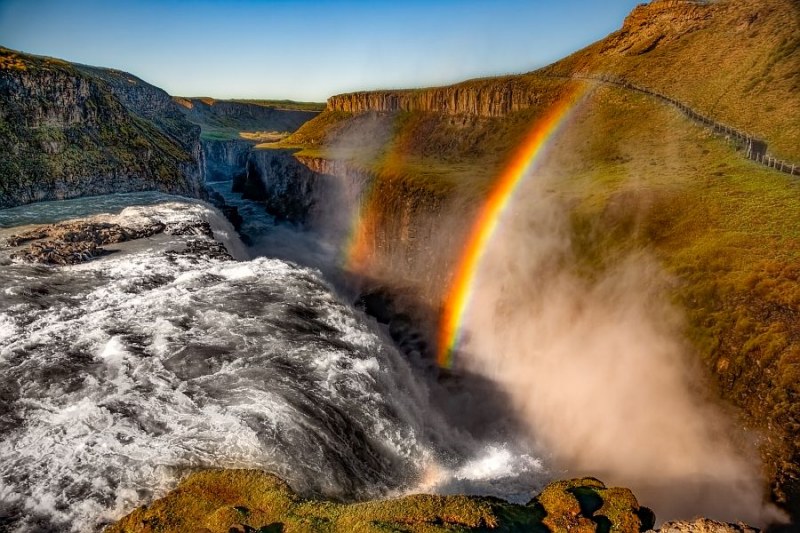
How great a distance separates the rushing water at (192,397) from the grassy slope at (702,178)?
10.6 meters

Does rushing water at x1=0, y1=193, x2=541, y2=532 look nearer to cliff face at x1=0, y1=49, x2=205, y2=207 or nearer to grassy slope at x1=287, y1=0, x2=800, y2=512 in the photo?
grassy slope at x1=287, y1=0, x2=800, y2=512

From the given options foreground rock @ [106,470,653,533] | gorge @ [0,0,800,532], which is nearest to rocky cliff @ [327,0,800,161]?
gorge @ [0,0,800,532]

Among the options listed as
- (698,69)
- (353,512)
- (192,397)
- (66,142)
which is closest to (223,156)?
(66,142)

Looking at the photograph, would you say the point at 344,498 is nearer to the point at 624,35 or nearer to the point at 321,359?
the point at 321,359

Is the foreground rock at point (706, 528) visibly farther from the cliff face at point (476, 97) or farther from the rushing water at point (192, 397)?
the cliff face at point (476, 97)

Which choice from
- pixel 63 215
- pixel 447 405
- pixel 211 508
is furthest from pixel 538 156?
pixel 211 508

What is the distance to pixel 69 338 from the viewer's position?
1973 centimetres

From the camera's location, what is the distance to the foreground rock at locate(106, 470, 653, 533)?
951 cm

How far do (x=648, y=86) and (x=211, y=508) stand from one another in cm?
7021

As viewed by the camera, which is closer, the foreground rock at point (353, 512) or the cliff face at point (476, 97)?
the foreground rock at point (353, 512)

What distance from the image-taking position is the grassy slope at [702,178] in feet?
63.2

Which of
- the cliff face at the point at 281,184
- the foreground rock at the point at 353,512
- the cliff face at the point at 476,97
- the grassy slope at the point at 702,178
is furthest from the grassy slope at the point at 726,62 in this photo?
the cliff face at the point at 281,184

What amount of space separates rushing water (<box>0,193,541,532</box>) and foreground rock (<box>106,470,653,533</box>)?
211 centimetres

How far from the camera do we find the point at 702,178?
34625 millimetres
